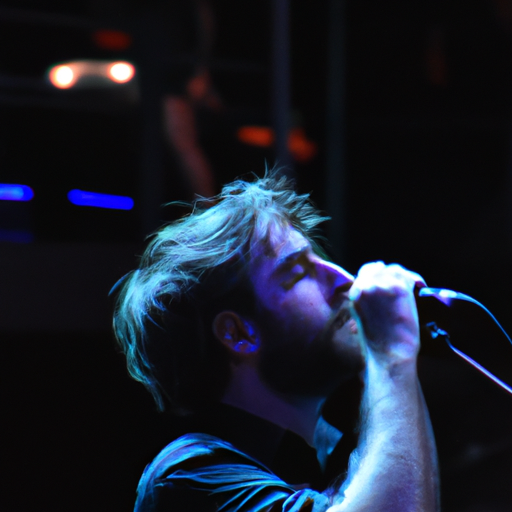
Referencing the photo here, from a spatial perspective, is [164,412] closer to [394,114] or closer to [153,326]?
[153,326]

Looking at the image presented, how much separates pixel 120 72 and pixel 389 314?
0.98 meters

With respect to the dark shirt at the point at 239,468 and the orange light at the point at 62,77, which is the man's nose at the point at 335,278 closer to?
the dark shirt at the point at 239,468

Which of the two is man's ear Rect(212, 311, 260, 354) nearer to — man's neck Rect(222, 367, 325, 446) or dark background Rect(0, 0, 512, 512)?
man's neck Rect(222, 367, 325, 446)

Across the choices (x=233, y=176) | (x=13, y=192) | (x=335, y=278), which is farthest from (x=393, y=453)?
(x=13, y=192)

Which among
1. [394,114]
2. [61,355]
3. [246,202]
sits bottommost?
[61,355]

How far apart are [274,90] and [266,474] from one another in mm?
1085

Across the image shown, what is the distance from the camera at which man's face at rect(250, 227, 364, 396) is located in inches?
47.2

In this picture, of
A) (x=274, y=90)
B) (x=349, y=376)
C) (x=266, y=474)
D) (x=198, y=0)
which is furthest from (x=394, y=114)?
(x=266, y=474)

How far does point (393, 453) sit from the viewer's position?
1.00m

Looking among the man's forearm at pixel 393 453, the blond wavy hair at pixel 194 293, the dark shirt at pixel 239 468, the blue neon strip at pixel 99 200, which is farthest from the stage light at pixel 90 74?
the man's forearm at pixel 393 453

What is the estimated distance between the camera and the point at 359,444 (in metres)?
1.15

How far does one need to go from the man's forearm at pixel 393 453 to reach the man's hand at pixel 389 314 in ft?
0.08

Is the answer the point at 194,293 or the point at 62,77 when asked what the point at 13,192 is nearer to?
the point at 62,77

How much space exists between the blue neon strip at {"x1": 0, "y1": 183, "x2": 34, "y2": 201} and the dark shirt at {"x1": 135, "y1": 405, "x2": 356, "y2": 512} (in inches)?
27.4
